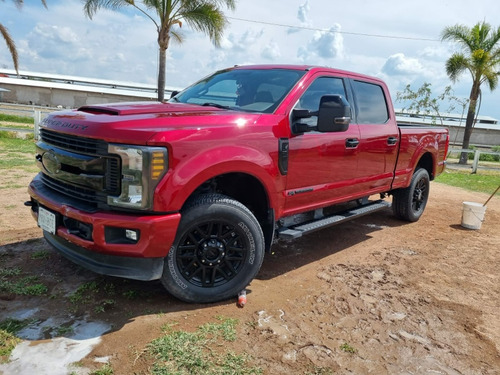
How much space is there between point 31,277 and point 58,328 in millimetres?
961

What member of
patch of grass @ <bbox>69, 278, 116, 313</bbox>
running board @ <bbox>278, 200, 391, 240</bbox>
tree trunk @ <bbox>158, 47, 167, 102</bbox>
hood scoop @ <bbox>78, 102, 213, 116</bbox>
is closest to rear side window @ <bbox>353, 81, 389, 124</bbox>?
running board @ <bbox>278, 200, 391, 240</bbox>

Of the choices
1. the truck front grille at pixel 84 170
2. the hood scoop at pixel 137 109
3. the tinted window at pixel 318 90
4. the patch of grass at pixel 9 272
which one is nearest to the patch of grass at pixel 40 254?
the patch of grass at pixel 9 272

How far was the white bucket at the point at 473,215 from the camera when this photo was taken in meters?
6.20

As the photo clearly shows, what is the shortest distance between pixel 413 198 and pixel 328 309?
3591mm

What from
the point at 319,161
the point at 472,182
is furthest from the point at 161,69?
the point at 319,161

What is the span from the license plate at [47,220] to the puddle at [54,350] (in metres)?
0.68

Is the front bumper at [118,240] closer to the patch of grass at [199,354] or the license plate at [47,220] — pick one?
the license plate at [47,220]

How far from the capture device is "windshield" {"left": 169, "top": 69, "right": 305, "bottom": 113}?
3875 millimetres

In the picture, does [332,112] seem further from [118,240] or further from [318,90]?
[118,240]

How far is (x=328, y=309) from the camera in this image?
3.42 metres

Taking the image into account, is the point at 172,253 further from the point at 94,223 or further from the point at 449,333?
the point at 449,333

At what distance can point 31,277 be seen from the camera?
3619mm

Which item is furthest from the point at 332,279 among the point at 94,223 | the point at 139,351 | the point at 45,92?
the point at 45,92

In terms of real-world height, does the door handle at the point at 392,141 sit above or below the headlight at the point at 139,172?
above
